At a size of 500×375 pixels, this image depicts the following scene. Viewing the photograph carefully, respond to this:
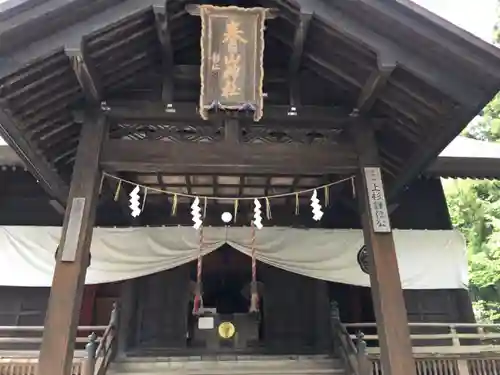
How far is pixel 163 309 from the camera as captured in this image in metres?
9.08

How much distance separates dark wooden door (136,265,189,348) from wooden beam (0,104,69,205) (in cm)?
239

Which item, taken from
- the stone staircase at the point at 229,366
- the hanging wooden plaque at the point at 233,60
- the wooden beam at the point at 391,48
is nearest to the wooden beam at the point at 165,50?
the hanging wooden plaque at the point at 233,60

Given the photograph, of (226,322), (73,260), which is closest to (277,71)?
(73,260)

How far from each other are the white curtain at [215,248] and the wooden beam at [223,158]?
2989mm

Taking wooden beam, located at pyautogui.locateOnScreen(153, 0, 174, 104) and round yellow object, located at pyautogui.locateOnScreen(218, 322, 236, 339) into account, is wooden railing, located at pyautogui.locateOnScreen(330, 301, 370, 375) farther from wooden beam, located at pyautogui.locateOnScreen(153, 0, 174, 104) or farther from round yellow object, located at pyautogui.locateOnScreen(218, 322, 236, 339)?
wooden beam, located at pyautogui.locateOnScreen(153, 0, 174, 104)

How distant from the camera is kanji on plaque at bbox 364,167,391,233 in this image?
556 centimetres

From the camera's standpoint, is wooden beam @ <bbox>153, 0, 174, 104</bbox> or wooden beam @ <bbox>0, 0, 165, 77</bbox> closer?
wooden beam @ <bbox>0, 0, 165, 77</bbox>

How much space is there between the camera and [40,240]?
340 inches

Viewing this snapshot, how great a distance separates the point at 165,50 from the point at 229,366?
4769 millimetres

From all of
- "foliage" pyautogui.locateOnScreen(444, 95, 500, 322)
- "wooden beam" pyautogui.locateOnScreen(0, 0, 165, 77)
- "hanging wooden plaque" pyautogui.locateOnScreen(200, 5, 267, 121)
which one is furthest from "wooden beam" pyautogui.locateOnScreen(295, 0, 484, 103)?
"foliage" pyautogui.locateOnScreen(444, 95, 500, 322)

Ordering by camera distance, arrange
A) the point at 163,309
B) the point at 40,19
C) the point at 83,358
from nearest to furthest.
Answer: the point at 40,19
the point at 83,358
the point at 163,309

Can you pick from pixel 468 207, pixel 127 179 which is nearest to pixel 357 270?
pixel 127 179

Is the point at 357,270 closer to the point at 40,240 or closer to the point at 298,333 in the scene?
the point at 298,333

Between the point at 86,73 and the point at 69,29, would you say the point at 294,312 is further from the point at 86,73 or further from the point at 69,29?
the point at 69,29
